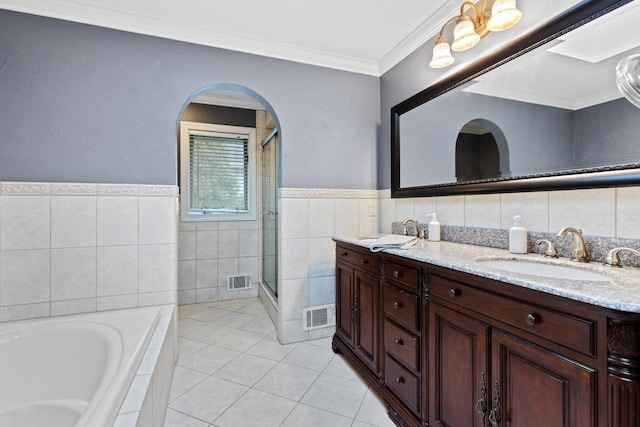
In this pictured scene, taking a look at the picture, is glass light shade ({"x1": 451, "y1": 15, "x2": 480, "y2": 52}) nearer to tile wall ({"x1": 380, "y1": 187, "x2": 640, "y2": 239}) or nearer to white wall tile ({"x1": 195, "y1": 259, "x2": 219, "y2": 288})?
tile wall ({"x1": 380, "y1": 187, "x2": 640, "y2": 239})

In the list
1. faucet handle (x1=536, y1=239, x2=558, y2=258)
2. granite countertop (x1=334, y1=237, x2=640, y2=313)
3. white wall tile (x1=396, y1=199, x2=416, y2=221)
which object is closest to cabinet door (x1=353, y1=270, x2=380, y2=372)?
granite countertop (x1=334, y1=237, x2=640, y2=313)

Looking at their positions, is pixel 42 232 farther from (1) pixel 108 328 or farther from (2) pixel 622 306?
(2) pixel 622 306

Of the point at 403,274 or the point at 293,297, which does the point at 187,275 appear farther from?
the point at 403,274

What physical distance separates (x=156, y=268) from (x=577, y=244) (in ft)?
7.49

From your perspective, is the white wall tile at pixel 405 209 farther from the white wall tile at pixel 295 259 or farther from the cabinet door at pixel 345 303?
the white wall tile at pixel 295 259

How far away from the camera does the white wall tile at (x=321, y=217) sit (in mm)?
2420

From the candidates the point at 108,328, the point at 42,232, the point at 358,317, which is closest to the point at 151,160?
the point at 42,232

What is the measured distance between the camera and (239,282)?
3.45 meters

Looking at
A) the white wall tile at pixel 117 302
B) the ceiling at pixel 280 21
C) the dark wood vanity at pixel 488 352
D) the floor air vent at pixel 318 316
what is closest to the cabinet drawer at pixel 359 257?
the dark wood vanity at pixel 488 352

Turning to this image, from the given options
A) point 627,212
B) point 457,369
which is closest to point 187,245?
point 457,369

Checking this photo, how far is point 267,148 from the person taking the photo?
10.6ft

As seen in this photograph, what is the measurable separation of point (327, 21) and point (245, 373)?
2376 millimetres

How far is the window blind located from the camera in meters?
3.30

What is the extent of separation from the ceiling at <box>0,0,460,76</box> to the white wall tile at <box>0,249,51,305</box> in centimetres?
145
